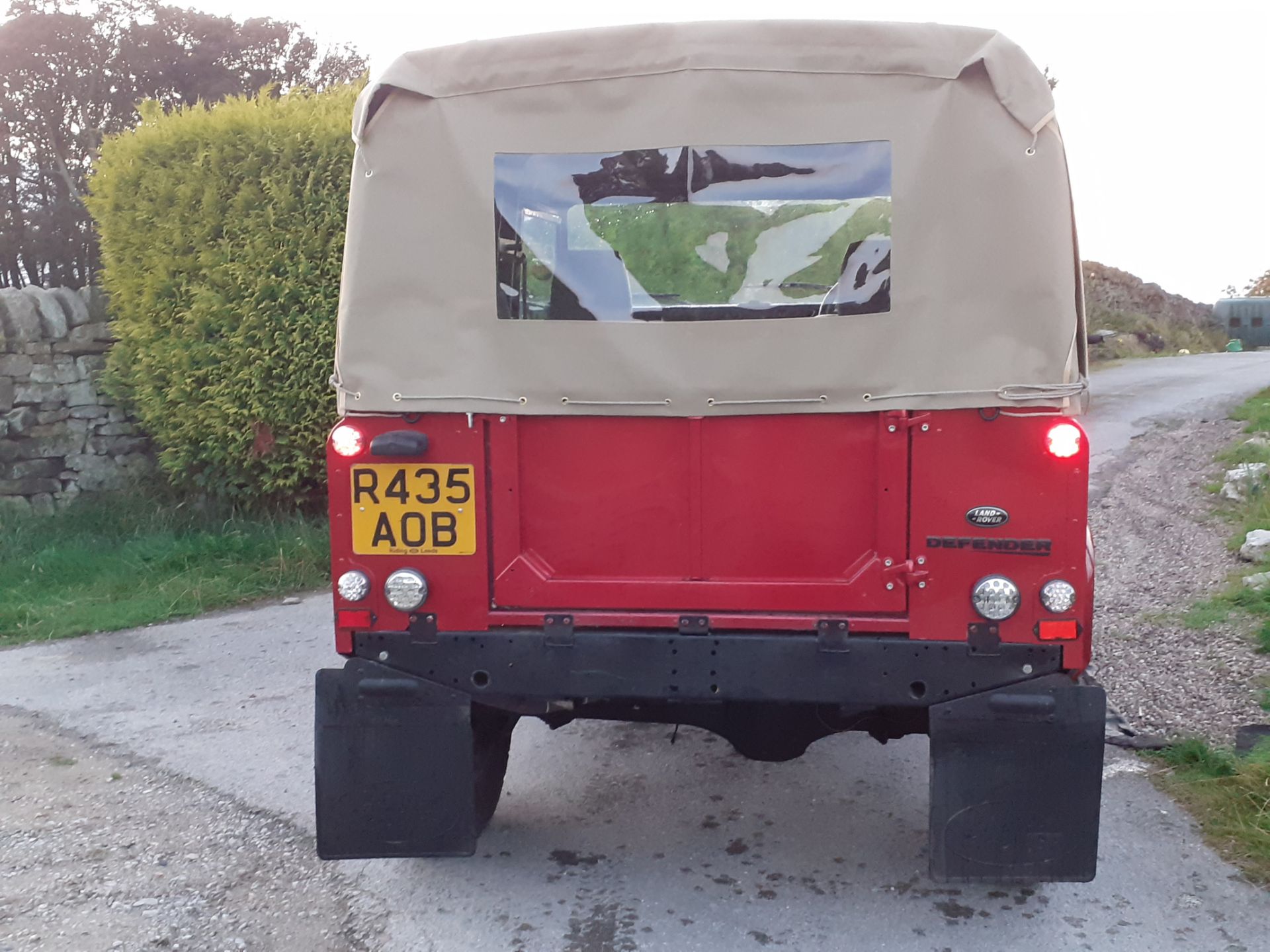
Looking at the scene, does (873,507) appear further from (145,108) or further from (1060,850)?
(145,108)

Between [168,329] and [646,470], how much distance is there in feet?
19.9

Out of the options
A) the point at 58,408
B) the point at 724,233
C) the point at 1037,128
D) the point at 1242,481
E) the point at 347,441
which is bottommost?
the point at 1242,481

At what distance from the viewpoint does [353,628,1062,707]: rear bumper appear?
10.8ft

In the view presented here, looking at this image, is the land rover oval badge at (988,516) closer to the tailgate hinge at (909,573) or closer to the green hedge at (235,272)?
the tailgate hinge at (909,573)

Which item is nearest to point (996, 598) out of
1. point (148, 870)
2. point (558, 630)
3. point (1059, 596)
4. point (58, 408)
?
point (1059, 596)

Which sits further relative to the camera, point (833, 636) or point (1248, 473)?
point (1248, 473)

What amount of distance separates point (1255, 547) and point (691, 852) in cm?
511

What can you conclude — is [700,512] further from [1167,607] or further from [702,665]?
[1167,607]

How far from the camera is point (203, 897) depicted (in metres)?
3.65

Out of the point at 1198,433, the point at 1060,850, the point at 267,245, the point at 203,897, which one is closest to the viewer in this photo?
the point at 1060,850

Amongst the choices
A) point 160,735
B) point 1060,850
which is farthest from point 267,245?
point 1060,850

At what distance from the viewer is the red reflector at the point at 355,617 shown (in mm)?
3514

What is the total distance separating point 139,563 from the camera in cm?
795

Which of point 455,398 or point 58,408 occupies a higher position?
point 455,398
